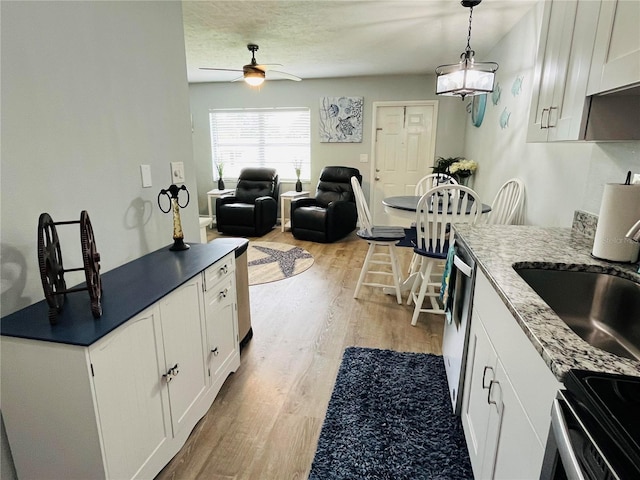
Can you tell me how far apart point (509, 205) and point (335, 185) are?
2918 millimetres

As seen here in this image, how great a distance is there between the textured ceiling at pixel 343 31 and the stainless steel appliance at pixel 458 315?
6.85 ft

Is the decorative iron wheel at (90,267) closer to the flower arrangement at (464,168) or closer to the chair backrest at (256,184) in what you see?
the flower arrangement at (464,168)

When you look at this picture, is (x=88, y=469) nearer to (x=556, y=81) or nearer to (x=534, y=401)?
(x=534, y=401)

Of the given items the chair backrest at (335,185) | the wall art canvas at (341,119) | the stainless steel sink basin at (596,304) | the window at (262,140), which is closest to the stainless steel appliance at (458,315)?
the stainless steel sink basin at (596,304)

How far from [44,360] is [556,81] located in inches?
87.9

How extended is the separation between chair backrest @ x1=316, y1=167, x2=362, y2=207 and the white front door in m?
0.48

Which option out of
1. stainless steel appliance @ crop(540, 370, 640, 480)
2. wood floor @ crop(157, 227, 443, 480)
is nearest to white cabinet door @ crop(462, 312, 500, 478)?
stainless steel appliance @ crop(540, 370, 640, 480)

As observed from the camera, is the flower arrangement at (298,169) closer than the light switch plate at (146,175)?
No

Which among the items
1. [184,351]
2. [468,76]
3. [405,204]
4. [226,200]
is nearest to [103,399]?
[184,351]

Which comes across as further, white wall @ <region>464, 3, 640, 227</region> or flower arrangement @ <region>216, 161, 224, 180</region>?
flower arrangement @ <region>216, 161, 224, 180</region>

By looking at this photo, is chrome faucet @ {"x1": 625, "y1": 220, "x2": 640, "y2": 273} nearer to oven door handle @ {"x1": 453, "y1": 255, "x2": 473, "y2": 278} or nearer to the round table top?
oven door handle @ {"x1": 453, "y1": 255, "x2": 473, "y2": 278}

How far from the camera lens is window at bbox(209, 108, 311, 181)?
19.9ft

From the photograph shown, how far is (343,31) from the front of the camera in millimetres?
3361

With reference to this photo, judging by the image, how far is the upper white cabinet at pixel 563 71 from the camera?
1369mm
